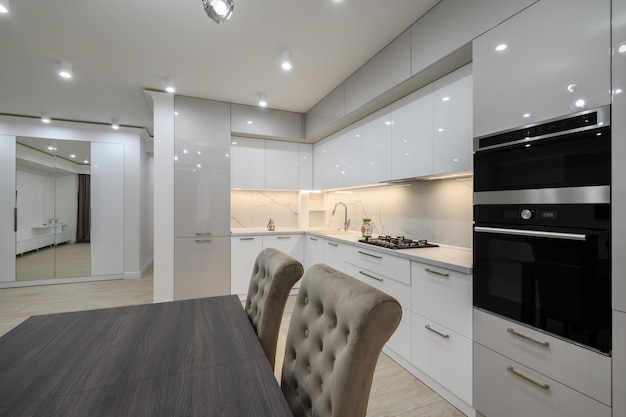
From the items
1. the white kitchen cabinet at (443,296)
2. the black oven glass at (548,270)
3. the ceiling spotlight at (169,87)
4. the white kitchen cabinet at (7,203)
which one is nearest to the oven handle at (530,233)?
the black oven glass at (548,270)

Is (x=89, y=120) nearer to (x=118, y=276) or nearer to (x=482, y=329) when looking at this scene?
(x=118, y=276)

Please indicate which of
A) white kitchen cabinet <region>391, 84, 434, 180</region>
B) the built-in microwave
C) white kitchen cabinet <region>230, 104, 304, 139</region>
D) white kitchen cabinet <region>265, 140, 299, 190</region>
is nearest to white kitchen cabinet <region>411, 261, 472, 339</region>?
the built-in microwave

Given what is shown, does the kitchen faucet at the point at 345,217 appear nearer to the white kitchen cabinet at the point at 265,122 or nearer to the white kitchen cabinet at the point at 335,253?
the white kitchen cabinet at the point at 335,253

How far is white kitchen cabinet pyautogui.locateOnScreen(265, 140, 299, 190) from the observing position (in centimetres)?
417

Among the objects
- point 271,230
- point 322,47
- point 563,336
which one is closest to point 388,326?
point 563,336

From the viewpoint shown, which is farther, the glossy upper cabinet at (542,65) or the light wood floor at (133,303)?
the light wood floor at (133,303)

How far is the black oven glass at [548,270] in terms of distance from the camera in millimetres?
1172

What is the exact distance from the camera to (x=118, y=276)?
5098 millimetres

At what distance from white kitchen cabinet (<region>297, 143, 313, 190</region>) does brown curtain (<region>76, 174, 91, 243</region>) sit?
3544mm

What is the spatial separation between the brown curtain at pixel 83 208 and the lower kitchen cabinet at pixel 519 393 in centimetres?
569

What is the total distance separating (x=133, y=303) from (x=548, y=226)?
4369 millimetres

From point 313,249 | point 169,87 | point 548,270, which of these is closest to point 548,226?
point 548,270

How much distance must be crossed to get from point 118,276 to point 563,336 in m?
5.91

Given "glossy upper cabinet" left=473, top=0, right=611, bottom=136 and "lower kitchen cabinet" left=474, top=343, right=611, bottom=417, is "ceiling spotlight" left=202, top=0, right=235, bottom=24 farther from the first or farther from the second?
"lower kitchen cabinet" left=474, top=343, right=611, bottom=417
